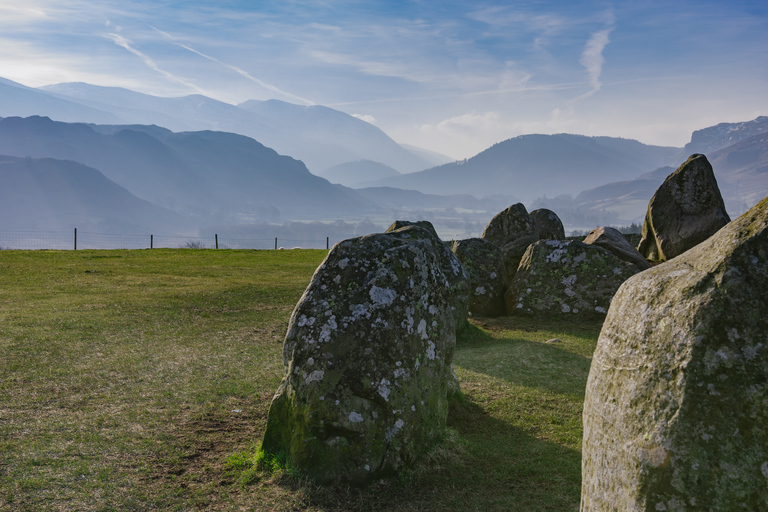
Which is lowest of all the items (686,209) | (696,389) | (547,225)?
(696,389)

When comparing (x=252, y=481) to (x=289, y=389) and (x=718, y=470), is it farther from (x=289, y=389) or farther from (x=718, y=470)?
(x=718, y=470)

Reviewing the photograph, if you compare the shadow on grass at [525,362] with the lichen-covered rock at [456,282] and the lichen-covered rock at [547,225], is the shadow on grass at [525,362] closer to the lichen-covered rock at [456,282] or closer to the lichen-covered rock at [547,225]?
the lichen-covered rock at [456,282]

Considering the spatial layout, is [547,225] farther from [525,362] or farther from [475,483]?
[475,483]

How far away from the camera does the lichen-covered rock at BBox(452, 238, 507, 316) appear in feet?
54.9

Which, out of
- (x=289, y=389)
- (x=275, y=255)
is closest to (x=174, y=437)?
(x=289, y=389)

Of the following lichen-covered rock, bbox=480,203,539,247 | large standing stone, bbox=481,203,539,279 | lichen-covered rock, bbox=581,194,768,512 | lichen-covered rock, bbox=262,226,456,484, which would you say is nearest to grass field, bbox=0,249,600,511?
lichen-covered rock, bbox=262,226,456,484

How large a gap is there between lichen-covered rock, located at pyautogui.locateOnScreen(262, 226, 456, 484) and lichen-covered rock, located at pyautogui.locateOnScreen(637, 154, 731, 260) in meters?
14.7

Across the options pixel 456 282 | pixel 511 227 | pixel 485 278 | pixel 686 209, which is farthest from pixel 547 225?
pixel 456 282

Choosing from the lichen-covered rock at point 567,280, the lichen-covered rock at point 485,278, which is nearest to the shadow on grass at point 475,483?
the lichen-covered rock at point 567,280

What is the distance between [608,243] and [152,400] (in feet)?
46.8

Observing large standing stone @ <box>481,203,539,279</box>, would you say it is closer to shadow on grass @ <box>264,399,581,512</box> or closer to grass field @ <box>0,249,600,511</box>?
grass field @ <box>0,249,600,511</box>

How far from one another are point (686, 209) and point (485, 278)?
799 centimetres

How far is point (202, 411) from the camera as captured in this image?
8.16 meters

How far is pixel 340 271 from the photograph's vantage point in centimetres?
651
